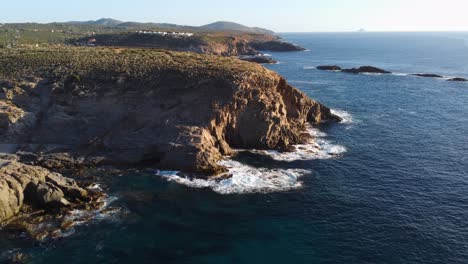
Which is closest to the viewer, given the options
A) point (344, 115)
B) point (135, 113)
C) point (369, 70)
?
point (135, 113)

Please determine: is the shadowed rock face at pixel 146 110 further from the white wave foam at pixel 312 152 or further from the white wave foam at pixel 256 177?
the white wave foam at pixel 312 152

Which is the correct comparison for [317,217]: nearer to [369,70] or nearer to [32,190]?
[32,190]

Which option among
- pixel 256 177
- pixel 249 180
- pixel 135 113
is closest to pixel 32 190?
pixel 135 113

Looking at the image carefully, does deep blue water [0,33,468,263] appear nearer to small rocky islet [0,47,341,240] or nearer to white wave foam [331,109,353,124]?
small rocky islet [0,47,341,240]

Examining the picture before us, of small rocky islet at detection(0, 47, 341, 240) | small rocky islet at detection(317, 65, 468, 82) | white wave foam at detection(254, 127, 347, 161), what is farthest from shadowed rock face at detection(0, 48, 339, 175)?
small rocky islet at detection(317, 65, 468, 82)

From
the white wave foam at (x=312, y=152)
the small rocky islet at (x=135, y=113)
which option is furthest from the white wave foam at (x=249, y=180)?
the white wave foam at (x=312, y=152)

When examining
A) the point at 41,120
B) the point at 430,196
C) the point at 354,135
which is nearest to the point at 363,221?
the point at 430,196

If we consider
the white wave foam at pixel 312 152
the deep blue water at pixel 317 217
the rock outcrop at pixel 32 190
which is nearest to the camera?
the deep blue water at pixel 317 217
